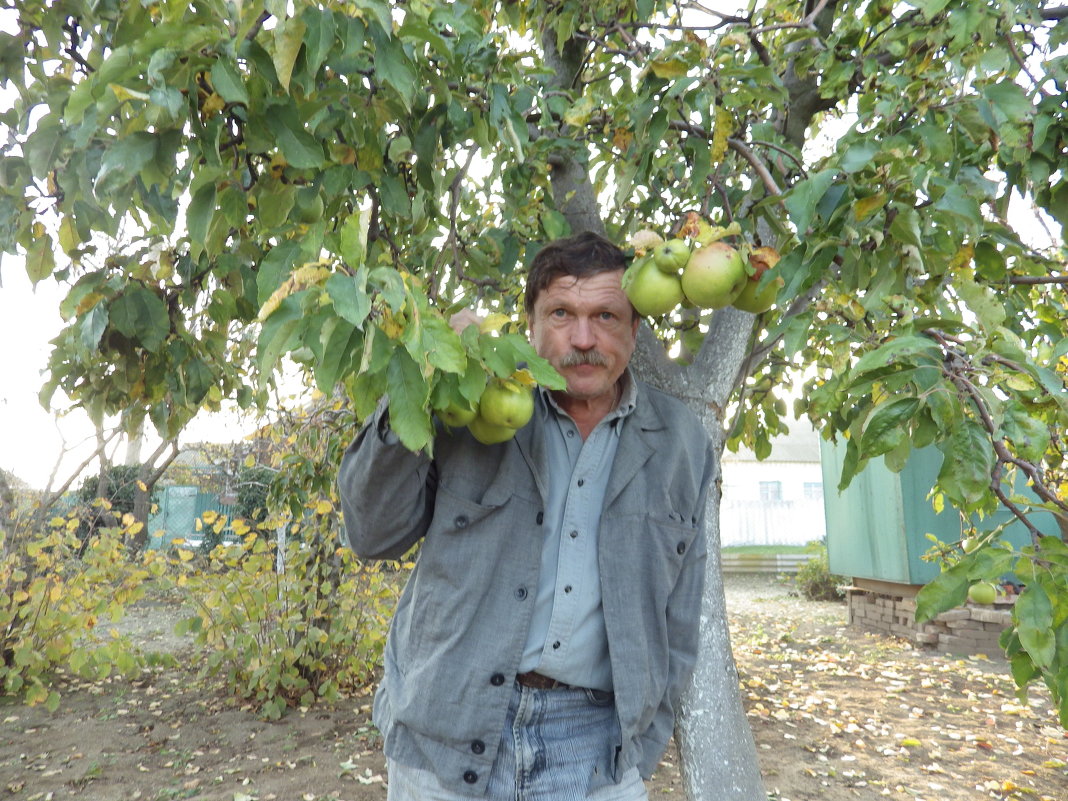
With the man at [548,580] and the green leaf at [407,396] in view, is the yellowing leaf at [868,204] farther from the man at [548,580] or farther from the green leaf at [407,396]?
the green leaf at [407,396]

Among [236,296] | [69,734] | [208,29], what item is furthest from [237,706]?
[208,29]

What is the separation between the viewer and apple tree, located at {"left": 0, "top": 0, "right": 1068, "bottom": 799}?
1298 mm

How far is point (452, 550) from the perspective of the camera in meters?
1.79

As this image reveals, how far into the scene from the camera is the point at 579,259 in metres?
1.94

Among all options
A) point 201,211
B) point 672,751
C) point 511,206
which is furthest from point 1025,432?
point 672,751

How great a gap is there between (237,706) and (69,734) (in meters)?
0.89

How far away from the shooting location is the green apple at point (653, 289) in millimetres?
1627

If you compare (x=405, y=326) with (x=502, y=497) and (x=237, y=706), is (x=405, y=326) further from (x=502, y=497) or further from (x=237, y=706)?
(x=237, y=706)

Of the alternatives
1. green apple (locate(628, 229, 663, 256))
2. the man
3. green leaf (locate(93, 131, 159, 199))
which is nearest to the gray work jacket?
the man

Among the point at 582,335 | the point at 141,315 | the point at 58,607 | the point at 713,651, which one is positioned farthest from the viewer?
the point at 58,607

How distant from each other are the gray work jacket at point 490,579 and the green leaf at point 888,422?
660mm

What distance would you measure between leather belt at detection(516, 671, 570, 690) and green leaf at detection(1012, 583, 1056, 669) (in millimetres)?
893

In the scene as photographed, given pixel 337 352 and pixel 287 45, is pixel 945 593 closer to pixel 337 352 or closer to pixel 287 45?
pixel 337 352

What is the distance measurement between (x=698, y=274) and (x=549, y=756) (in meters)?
1.06
